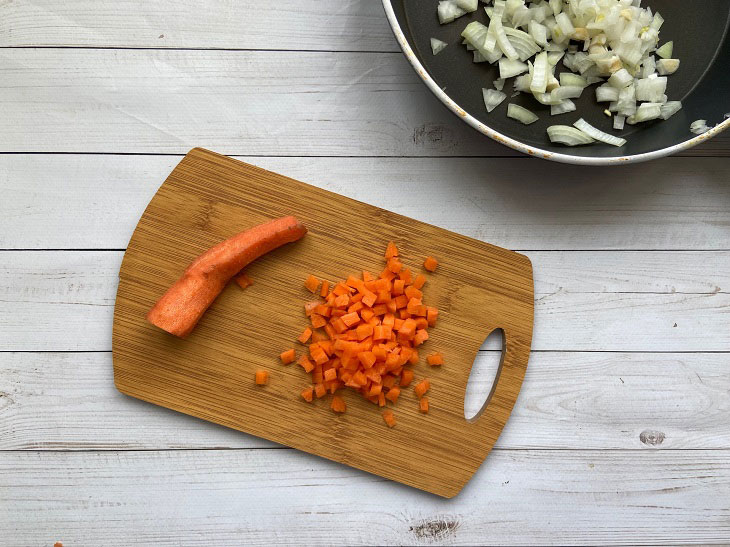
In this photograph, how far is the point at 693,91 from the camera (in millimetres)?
1576

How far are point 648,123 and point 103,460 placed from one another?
153 cm

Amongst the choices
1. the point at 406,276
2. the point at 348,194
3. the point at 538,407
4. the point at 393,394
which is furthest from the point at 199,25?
the point at 538,407

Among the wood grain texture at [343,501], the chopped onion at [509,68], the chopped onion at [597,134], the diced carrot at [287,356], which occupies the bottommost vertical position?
the wood grain texture at [343,501]

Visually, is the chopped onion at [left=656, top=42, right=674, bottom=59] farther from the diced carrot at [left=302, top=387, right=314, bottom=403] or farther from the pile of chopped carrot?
the diced carrot at [left=302, top=387, right=314, bottom=403]

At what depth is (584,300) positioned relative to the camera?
162cm

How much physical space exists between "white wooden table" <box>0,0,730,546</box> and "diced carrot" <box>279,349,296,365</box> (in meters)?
0.21

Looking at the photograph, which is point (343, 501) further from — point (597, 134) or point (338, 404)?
point (597, 134)

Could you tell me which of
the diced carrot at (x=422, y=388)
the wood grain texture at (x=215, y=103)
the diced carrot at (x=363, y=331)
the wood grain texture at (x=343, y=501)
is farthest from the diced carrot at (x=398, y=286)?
the wood grain texture at (x=343, y=501)

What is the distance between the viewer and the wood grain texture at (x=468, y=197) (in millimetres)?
1553

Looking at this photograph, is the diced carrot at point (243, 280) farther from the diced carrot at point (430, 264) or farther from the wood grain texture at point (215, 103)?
the diced carrot at point (430, 264)

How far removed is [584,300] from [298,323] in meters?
0.72

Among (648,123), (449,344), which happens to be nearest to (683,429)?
(449,344)

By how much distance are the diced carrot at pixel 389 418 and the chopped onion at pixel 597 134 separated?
2.63 feet

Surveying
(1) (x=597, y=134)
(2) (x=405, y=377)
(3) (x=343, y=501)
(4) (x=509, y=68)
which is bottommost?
(3) (x=343, y=501)
